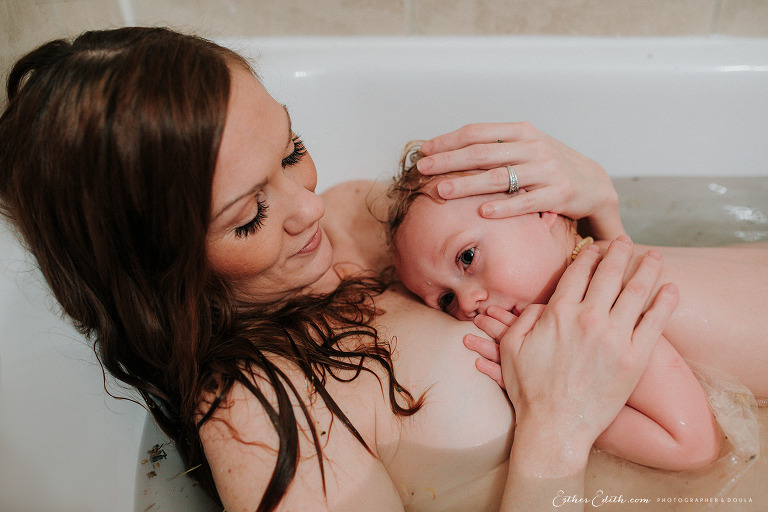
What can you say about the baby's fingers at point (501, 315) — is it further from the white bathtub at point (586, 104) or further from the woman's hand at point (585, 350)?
the white bathtub at point (586, 104)

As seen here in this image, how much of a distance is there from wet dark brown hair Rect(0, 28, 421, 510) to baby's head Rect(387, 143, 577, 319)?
172mm

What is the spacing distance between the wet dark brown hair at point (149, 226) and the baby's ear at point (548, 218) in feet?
1.23

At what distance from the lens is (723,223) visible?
148 cm

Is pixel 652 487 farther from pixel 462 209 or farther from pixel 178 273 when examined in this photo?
pixel 178 273

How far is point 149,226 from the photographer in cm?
75

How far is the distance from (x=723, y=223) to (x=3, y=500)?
1.58 m

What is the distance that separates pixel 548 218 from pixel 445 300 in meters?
Result: 0.24

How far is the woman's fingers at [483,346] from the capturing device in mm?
926

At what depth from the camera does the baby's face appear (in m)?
0.98

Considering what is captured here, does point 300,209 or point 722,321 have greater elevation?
point 300,209

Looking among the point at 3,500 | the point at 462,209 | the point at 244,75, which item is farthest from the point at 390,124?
the point at 3,500

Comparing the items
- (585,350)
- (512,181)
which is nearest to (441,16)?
(512,181)

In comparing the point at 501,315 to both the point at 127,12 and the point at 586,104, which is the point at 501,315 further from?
the point at 127,12

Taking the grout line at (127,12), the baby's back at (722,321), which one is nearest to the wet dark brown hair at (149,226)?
the baby's back at (722,321)
